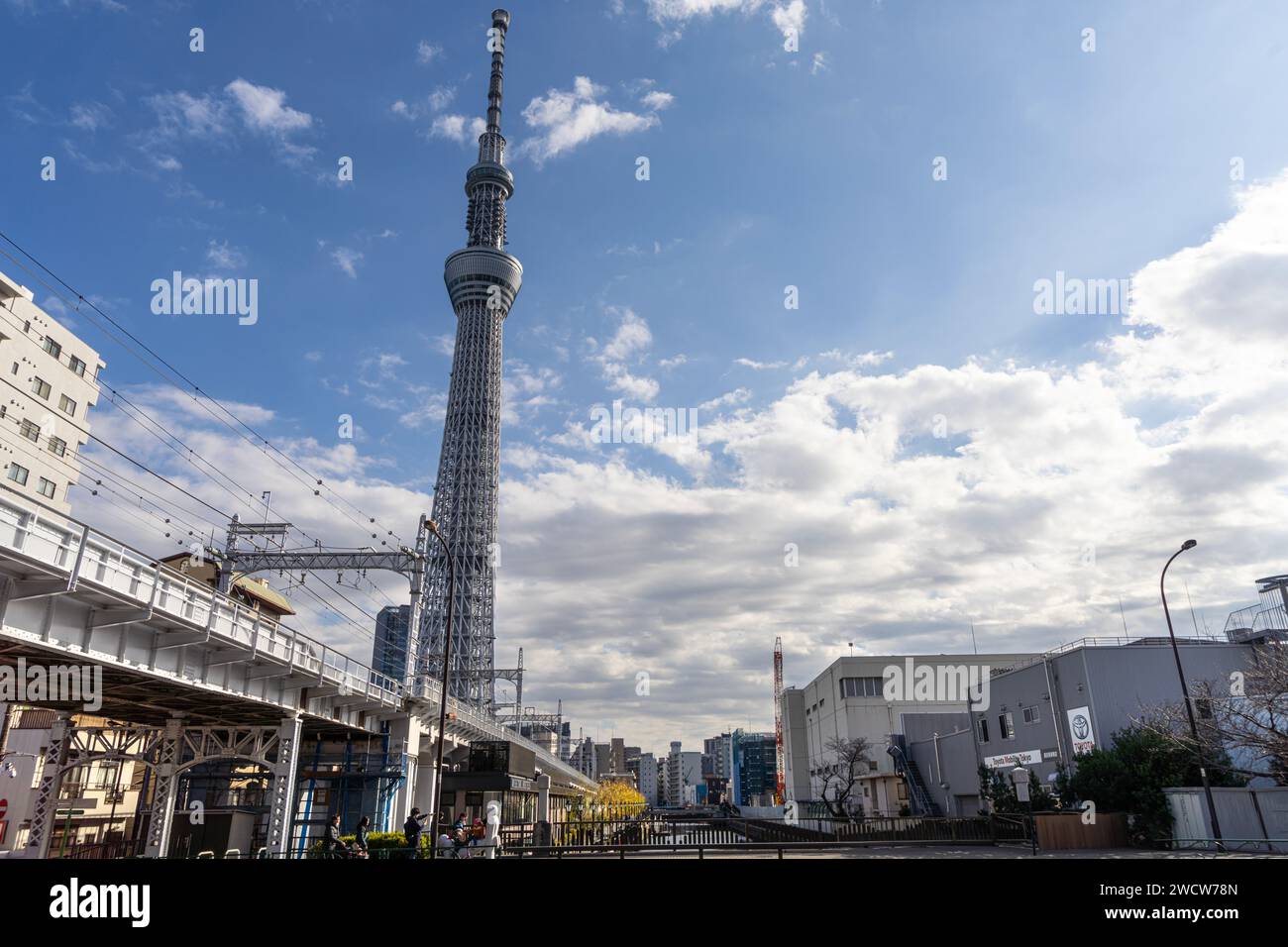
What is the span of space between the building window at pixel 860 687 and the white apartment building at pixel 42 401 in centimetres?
7263

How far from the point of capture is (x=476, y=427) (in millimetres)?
142625

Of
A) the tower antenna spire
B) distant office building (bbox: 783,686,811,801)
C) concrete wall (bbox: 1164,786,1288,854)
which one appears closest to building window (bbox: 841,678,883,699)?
distant office building (bbox: 783,686,811,801)

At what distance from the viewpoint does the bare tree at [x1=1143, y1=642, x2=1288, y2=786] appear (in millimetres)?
28062

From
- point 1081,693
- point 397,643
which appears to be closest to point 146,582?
point 1081,693

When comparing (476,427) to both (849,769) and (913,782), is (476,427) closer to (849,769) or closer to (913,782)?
(849,769)

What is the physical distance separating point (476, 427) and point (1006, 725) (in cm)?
11240

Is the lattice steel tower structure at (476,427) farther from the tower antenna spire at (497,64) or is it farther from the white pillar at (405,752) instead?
the white pillar at (405,752)

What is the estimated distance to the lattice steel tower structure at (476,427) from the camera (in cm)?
12900

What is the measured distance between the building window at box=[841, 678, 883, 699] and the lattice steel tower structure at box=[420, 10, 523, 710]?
57.3m
